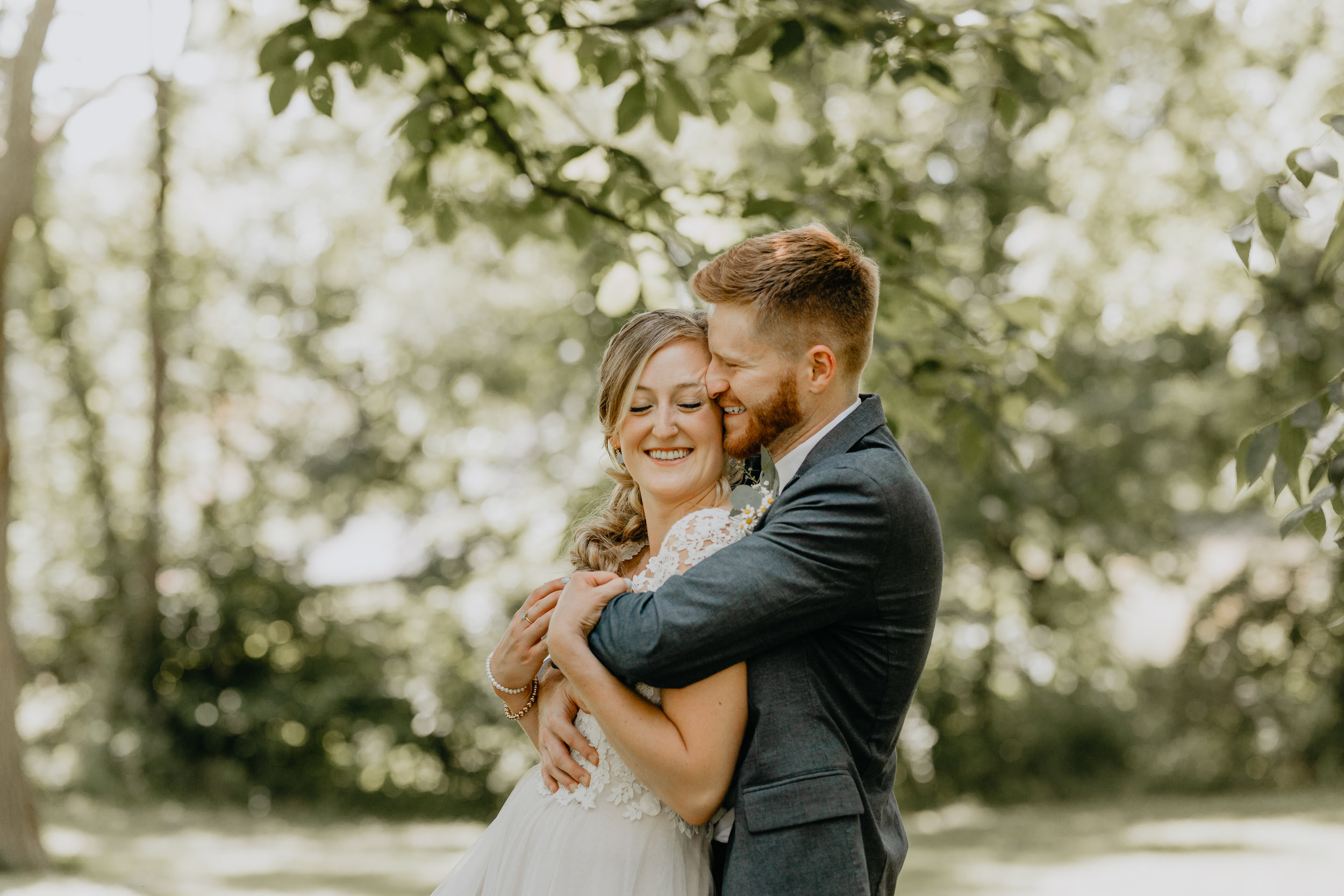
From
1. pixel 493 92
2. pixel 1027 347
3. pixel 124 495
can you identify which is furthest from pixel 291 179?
pixel 1027 347

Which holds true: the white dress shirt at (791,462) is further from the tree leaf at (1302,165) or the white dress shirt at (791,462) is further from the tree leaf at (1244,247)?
the tree leaf at (1302,165)

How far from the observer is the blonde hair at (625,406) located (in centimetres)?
260

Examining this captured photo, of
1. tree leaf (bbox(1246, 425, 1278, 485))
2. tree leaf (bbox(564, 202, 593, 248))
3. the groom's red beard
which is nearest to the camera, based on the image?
the groom's red beard

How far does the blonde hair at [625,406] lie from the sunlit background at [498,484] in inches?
287

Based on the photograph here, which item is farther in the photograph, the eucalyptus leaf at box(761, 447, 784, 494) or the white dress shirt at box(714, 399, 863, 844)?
the eucalyptus leaf at box(761, 447, 784, 494)

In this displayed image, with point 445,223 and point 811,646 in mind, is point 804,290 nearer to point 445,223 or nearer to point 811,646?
point 811,646

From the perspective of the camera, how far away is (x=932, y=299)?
458 centimetres

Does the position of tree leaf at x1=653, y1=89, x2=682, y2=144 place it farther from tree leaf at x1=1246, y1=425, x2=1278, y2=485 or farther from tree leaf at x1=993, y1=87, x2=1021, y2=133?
tree leaf at x1=1246, y1=425, x2=1278, y2=485

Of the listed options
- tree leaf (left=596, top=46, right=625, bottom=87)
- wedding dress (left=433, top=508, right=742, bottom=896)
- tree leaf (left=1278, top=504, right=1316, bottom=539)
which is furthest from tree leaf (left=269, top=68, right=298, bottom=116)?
tree leaf (left=1278, top=504, right=1316, bottom=539)

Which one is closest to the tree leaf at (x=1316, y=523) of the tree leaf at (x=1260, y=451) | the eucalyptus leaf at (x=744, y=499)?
the tree leaf at (x=1260, y=451)

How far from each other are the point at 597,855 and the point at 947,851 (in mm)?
9641

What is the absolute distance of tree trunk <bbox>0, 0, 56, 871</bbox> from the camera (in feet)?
26.9

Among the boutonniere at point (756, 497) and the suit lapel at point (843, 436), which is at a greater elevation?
the suit lapel at point (843, 436)

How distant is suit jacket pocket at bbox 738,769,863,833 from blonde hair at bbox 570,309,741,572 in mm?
679
